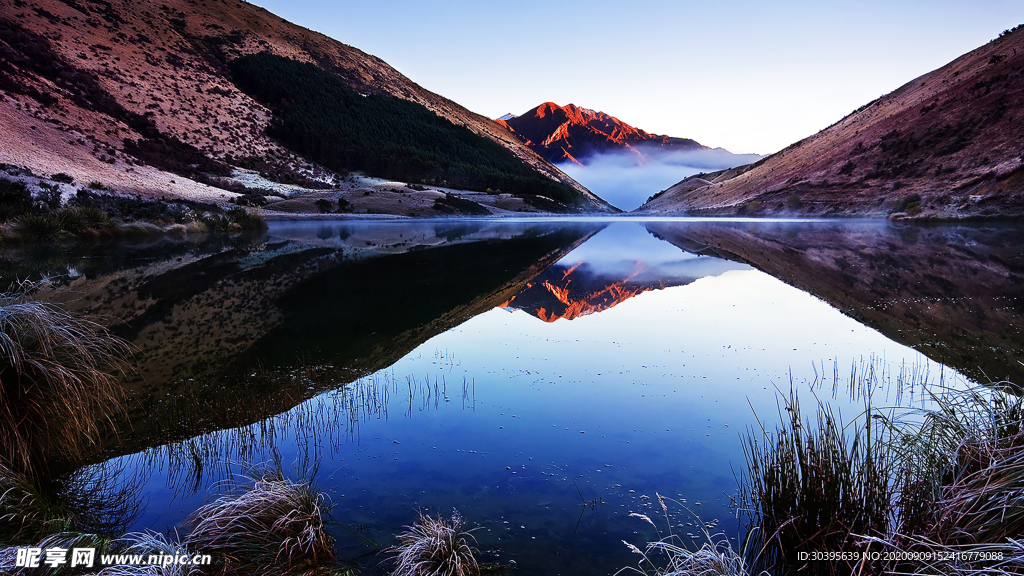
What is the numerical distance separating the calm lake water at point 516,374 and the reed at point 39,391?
2.48 feet

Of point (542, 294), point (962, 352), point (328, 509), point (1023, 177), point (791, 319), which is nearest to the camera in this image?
point (328, 509)

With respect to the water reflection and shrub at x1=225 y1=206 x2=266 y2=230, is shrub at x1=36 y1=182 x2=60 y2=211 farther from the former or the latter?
the water reflection

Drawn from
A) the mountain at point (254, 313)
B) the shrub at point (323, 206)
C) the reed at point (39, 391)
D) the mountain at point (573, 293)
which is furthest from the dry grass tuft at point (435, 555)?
the shrub at point (323, 206)

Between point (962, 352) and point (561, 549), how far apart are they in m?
8.04

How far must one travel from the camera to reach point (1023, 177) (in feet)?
109

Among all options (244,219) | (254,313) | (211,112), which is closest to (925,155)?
(254,313)

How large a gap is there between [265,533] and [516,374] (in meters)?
4.82

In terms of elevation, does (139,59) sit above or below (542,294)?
above

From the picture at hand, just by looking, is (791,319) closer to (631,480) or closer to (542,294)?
(542,294)

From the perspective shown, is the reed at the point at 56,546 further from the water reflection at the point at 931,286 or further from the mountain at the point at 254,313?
the water reflection at the point at 931,286

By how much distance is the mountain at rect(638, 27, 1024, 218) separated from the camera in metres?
36.9

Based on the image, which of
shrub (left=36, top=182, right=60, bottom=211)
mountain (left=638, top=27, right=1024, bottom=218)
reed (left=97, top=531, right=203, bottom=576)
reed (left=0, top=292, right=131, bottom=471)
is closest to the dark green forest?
mountain (left=638, top=27, right=1024, bottom=218)

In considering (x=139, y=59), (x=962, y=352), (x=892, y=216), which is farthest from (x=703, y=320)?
(x=139, y=59)

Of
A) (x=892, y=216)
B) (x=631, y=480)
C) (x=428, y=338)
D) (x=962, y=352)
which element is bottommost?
(x=428, y=338)
